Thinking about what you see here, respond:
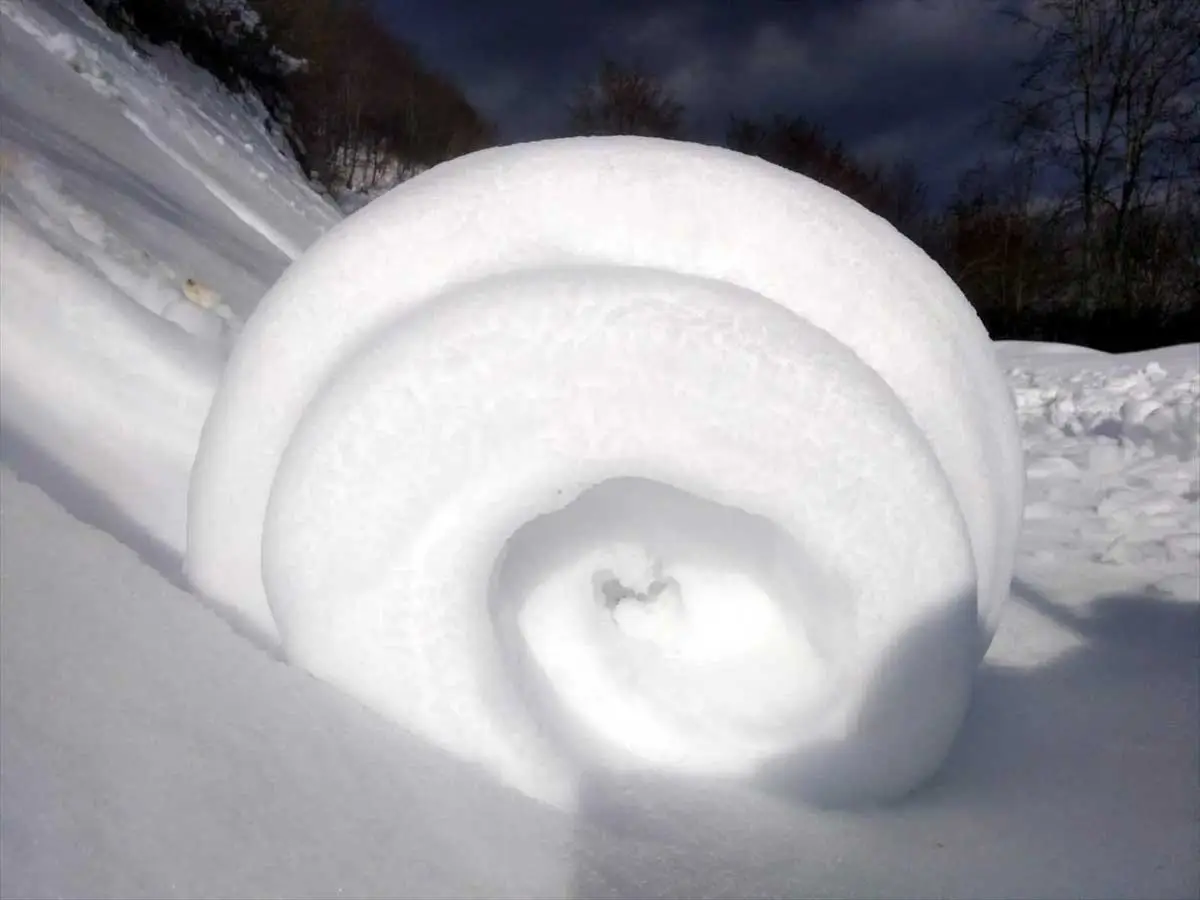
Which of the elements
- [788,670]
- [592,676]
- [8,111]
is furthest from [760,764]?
[8,111]

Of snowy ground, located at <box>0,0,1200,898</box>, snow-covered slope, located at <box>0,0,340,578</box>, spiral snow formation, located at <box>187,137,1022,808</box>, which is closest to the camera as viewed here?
snowy ground, located at <box>0,0,1200,898</box>

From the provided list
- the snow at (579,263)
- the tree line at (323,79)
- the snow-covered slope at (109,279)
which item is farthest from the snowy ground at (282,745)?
the tree line at (323,79)

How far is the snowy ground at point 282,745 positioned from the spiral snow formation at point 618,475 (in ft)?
0.40

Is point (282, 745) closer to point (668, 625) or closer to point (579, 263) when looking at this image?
point (668, 625)

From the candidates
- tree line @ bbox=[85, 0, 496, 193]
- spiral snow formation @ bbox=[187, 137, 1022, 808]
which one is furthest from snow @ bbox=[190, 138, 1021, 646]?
tree line @ bbox=[85, 0, 496, 193]

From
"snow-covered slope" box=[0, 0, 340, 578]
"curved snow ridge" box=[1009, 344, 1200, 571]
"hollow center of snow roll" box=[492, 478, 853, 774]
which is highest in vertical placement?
"curved snow ridge" box=[1009, 344, 1200, 571]

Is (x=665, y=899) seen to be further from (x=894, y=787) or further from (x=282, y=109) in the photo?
(x=282, y=109)

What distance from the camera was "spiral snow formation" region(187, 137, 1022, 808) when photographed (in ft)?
4.81

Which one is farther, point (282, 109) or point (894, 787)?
point (282, 109)

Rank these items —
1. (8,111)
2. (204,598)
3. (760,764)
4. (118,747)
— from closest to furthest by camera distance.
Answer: (118,747), (760,764), (204,598), (8,111)

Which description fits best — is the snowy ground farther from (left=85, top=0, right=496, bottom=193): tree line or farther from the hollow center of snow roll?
(left=85, top=0, right=496, bottom=193): tree line

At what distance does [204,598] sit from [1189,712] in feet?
7.06

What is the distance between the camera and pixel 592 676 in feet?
5.47

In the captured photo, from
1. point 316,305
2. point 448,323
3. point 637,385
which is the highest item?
point 637,385
